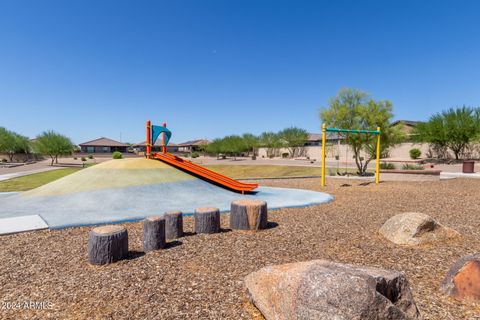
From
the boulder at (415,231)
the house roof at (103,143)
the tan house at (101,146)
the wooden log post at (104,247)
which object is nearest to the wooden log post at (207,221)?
the wooden log post at (104,247)

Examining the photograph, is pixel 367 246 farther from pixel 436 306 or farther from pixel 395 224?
pixel 436 306

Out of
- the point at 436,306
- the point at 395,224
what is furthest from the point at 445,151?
the point at 436,306

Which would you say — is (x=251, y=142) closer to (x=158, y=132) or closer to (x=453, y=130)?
(x=453, y=130)

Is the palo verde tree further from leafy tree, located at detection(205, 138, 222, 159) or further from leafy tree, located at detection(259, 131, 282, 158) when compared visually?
leafy tree, located at detection(205, 138, 222, 159)

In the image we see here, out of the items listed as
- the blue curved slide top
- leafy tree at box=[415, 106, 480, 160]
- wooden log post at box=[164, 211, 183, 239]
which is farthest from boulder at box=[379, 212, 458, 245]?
leafy tree at box=[415, 106, 480, 160]

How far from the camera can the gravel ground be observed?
3277 mm

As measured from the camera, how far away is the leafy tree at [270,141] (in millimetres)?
68938

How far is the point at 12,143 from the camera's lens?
5216 centimetres

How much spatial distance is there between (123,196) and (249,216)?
5055 mm

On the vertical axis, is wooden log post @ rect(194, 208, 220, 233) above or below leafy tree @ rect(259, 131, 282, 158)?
below

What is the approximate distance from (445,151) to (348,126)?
85.0ft

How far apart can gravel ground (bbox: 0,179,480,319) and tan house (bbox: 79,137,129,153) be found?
87815 mm

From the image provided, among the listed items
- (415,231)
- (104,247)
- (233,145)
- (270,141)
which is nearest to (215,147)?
(233,145)

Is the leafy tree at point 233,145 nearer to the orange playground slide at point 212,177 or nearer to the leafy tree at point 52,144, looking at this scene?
the leafy tree at point 52,144
